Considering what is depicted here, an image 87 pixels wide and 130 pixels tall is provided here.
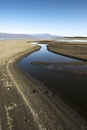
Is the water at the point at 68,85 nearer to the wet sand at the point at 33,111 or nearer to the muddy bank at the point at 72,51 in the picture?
the wet sand at the point at 33,111

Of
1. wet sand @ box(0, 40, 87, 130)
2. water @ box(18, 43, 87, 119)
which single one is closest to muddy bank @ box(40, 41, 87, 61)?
water @ box(18, 43, 87, 119)

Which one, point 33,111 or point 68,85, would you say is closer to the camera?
point 33,111

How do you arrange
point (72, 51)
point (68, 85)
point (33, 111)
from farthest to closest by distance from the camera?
point (72, 51), point (68, 85), point (33, 111)

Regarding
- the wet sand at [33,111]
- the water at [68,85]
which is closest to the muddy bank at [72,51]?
the water at [68,85]

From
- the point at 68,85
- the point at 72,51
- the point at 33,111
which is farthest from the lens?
the point at 72,51

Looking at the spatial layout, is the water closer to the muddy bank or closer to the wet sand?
the wet sand

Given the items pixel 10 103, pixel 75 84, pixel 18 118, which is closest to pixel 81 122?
pixel 18 118

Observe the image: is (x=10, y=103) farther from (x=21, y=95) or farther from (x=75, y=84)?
(x=75, y=84)

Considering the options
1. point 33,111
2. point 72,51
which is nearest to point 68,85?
point 33,111

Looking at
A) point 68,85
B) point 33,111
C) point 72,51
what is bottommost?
point 72,51

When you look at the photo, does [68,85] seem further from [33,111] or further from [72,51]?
[72,51]

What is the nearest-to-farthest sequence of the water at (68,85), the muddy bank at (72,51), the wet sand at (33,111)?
the wet sand at (33,111)
the water at (68,85)
the muddy bank at (72,51)

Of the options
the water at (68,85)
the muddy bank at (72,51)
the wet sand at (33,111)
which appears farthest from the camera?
the muddy bank at (72,51)
